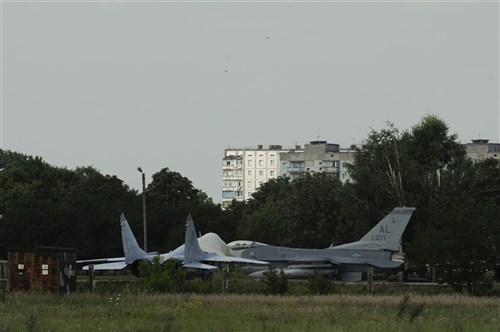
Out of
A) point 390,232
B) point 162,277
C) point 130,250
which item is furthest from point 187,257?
point 162,277

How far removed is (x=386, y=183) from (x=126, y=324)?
54377mm

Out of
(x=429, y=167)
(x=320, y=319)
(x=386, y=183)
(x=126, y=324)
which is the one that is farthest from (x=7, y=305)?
(x=429, y=167)

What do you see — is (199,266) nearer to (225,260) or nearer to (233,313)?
(225,260)

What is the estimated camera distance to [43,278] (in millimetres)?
40625

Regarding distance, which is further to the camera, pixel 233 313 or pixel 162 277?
pixel 162 277

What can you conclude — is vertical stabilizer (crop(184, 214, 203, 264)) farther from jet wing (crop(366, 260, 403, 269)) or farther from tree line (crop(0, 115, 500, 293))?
tree line (crop(0, 115, 500, 293))

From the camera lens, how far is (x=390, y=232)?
67.7 meters

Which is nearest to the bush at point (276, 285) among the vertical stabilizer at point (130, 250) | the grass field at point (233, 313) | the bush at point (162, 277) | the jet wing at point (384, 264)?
the bush at point (162, 277)

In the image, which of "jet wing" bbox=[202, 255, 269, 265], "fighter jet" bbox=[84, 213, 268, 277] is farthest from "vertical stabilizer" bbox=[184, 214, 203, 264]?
"jet wing" bbox=[202, 255, 269, 265]

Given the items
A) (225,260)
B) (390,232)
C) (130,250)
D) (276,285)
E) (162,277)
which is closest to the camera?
(162,277)

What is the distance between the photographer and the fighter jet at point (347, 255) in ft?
215

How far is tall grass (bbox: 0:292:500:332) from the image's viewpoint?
86.0 feet

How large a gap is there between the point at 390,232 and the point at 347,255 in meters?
2.94

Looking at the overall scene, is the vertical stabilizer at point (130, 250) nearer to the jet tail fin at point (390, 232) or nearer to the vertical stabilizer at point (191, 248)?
the vertical stabilizer at point (191, 248)
